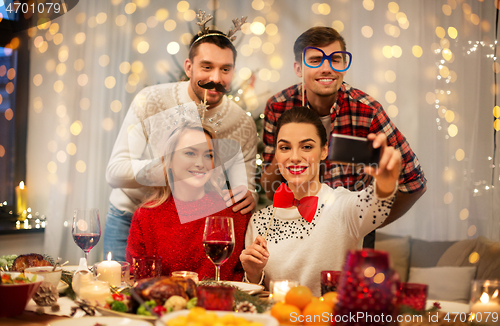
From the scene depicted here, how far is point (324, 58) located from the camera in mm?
1823

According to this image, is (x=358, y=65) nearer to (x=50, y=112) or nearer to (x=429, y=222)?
(x=429, y=222)

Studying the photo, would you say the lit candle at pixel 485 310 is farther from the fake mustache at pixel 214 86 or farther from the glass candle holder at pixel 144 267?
the fake mustache at pixel 214 86

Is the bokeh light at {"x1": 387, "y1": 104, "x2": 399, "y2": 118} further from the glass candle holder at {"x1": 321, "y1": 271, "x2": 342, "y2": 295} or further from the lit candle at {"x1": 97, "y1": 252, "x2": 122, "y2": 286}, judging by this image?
the lit candle at {"x1": 97, "y1": 252, "x2": 122, "y2": 286}

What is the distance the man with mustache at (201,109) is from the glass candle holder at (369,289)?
1.16 m

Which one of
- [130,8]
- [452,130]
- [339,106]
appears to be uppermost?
[130,8]

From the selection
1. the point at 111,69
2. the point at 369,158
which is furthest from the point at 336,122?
the point at 111,69

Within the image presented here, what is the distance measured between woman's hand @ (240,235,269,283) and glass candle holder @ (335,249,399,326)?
66 centimetres

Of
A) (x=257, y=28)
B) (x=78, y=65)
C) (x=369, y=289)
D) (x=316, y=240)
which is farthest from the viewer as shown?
(x=78, y=65)

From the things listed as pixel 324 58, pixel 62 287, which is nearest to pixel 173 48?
pixel 324 58

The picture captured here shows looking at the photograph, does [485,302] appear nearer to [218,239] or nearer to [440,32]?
[218,239]

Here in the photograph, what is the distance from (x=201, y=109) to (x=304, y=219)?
0.86 meters

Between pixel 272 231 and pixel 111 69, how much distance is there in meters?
1.86

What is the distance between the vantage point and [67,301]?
41.5 inches

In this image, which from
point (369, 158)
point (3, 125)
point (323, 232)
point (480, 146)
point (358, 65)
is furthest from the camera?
point (3, 125)
